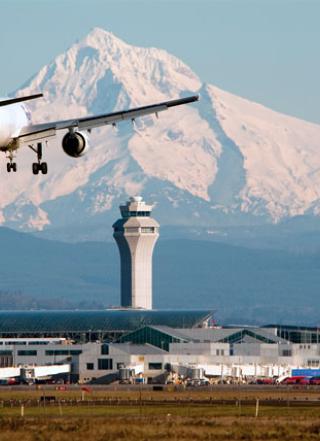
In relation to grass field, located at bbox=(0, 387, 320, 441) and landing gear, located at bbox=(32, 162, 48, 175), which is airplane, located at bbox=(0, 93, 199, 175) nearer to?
landing gear, located at bbox=(32, 162, 48, 175)

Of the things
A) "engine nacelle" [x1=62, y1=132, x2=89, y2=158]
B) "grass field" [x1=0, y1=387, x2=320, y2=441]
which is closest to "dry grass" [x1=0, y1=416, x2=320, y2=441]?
"grass field" [x1=0, y1=387, x2=320, y2=441]

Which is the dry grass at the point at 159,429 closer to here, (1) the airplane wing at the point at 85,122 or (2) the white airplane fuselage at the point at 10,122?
(2) the white airplane fuselage at the point at 10,122

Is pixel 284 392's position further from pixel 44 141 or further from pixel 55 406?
pixel 44 141

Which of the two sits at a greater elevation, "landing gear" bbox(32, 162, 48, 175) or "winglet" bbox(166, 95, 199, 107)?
"winglet" bbox(166, 95, 199, 107)

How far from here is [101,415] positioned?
133125mm

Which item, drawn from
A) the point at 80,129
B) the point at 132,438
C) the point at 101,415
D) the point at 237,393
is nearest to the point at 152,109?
the point at 80,129

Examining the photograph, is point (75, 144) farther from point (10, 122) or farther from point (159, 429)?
point (159, 429)

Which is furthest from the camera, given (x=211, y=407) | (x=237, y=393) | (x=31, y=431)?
(x=237, y=393)

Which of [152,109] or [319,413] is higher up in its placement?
[152,109]

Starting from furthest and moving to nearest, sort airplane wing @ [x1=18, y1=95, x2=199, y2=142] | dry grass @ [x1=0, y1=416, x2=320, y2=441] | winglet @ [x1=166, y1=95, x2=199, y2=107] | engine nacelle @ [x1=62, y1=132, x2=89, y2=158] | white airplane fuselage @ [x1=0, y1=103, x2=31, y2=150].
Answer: dry grass @ [x1=0, y1=416, x2=320, y2=441] < airplane wing @ [x1=18, y1=95, x2=199, y2=142] < winglet @ [x1=166, y1=95, x2=199, y2=107] < engine nacelle @ [x1=62, y1=132, x2=89, y2=158] < white airplane fuselage @ [x1=0, y1=103, x2=31, y2=150]

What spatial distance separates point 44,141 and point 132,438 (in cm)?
1845

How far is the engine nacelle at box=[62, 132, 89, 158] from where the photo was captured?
105 metres

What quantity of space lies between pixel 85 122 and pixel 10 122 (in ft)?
14.8

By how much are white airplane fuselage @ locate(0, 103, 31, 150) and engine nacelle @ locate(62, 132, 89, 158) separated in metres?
3.06
